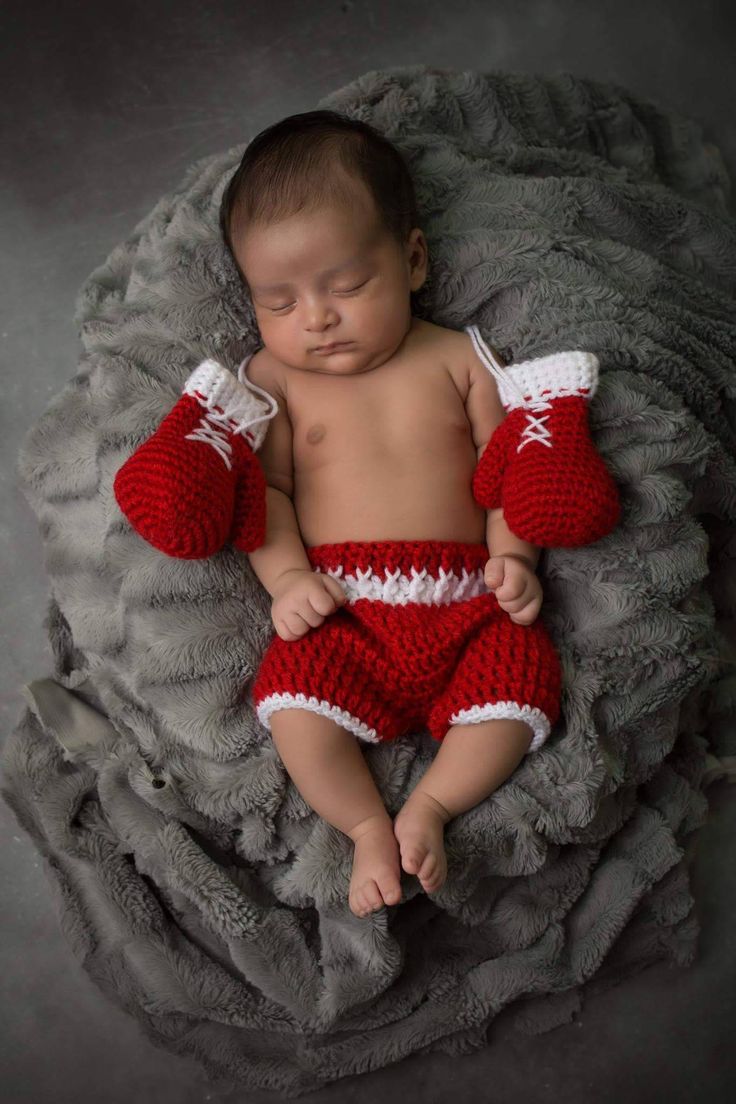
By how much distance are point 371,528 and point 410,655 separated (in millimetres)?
178

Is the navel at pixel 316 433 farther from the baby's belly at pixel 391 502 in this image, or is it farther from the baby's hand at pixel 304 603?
the baby's hand at pixel 304 603

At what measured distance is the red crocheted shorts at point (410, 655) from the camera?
1.30m

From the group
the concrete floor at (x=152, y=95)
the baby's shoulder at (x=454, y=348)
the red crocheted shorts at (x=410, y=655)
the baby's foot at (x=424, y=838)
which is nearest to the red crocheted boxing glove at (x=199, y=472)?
the red crocheted shorts at (x=410, y=655)

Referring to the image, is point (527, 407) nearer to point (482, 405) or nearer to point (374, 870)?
point (482, 405)

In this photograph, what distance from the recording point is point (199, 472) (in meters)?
1.26

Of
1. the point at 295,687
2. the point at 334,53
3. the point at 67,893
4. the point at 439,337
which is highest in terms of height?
the point at 334,53

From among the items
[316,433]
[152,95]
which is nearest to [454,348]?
[316,433]

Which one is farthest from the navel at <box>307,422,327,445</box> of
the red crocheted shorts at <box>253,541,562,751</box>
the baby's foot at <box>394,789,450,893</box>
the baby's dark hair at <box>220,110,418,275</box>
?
the baby's foot at <box>394,789,450,893</box>

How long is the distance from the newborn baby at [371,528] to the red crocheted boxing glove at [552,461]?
0.07m

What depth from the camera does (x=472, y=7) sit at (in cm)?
214

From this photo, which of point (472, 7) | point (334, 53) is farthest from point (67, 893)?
point (472, 7)

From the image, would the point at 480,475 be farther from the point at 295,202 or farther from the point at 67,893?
the point at 67,893

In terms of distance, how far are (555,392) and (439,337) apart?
0.69ft

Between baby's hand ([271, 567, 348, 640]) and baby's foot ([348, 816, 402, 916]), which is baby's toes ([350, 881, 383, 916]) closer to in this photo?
baby's foot ([348, 816, 402, 916])
